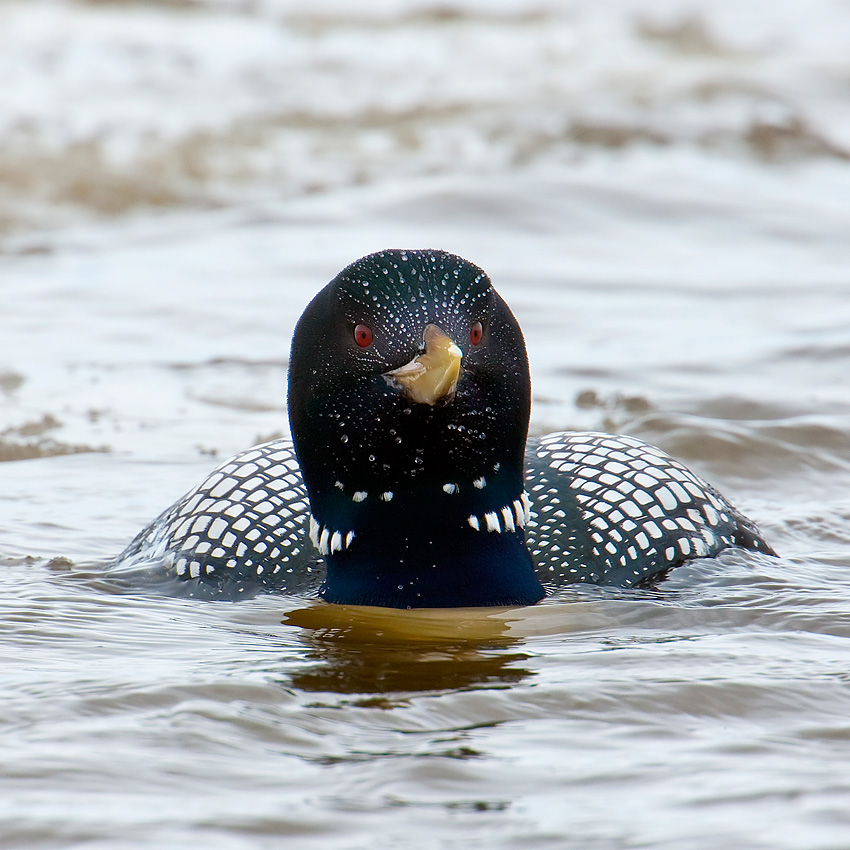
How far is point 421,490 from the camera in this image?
3.80 metres

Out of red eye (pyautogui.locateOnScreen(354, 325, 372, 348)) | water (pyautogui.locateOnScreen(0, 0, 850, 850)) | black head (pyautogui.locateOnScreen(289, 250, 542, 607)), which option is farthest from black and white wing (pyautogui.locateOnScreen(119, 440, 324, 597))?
red eye (pyautogui.locateOnScreen(354, 325, 372, 348))

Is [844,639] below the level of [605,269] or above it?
below

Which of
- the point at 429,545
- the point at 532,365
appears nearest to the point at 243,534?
the point at 429,545

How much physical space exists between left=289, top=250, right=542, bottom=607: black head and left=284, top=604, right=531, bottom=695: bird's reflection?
0.06 meters

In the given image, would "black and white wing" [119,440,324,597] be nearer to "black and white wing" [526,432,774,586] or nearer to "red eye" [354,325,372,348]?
"black and white wing" [526,432,774,586]

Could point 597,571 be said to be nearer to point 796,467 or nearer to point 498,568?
point 498,568

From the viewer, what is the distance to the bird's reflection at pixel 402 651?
3.46 m

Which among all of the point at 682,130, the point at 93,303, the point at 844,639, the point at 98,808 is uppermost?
the point at 682,130

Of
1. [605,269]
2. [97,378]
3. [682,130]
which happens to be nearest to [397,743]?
[97,378]

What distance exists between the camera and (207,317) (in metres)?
8.84

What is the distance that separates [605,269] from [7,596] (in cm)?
627

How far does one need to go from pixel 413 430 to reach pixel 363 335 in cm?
24

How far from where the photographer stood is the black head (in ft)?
11.9

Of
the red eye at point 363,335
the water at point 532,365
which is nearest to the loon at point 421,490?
the red eye at point 363,335
